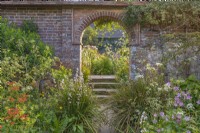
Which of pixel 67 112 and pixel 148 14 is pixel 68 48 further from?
pixel 67 112

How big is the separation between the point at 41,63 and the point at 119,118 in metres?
2.27

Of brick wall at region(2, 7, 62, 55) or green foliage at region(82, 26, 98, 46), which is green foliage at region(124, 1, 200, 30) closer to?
brick wall at region(2, 7, 62, 55)

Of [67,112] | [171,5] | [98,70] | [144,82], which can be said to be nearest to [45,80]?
[67,112]

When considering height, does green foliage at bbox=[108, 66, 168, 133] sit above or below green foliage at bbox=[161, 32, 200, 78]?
below

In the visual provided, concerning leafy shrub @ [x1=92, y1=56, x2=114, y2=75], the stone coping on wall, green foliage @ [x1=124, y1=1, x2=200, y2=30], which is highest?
the stone coping on wall

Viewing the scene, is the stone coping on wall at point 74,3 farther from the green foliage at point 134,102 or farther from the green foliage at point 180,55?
the green foliage at point 134,102

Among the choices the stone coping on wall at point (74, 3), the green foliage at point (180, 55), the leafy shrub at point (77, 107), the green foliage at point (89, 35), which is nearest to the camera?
the leafy shrub at point (77, 107)

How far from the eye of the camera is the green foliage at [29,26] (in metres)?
8.10

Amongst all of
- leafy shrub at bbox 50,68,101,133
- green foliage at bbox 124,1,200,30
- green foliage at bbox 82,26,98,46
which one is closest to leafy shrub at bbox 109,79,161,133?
leafy shrub at bbox 50,68,101,133

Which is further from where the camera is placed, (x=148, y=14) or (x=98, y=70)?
(x=98, y=70)

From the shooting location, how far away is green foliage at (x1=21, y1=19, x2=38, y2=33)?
8.10 meters

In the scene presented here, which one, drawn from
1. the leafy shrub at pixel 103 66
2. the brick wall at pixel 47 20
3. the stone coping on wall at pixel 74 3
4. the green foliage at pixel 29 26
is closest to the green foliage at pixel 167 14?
the stone coping on wall at pixel 74 3

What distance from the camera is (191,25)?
7.98m

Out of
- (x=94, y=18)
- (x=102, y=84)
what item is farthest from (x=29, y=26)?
(x=102, y=84)
